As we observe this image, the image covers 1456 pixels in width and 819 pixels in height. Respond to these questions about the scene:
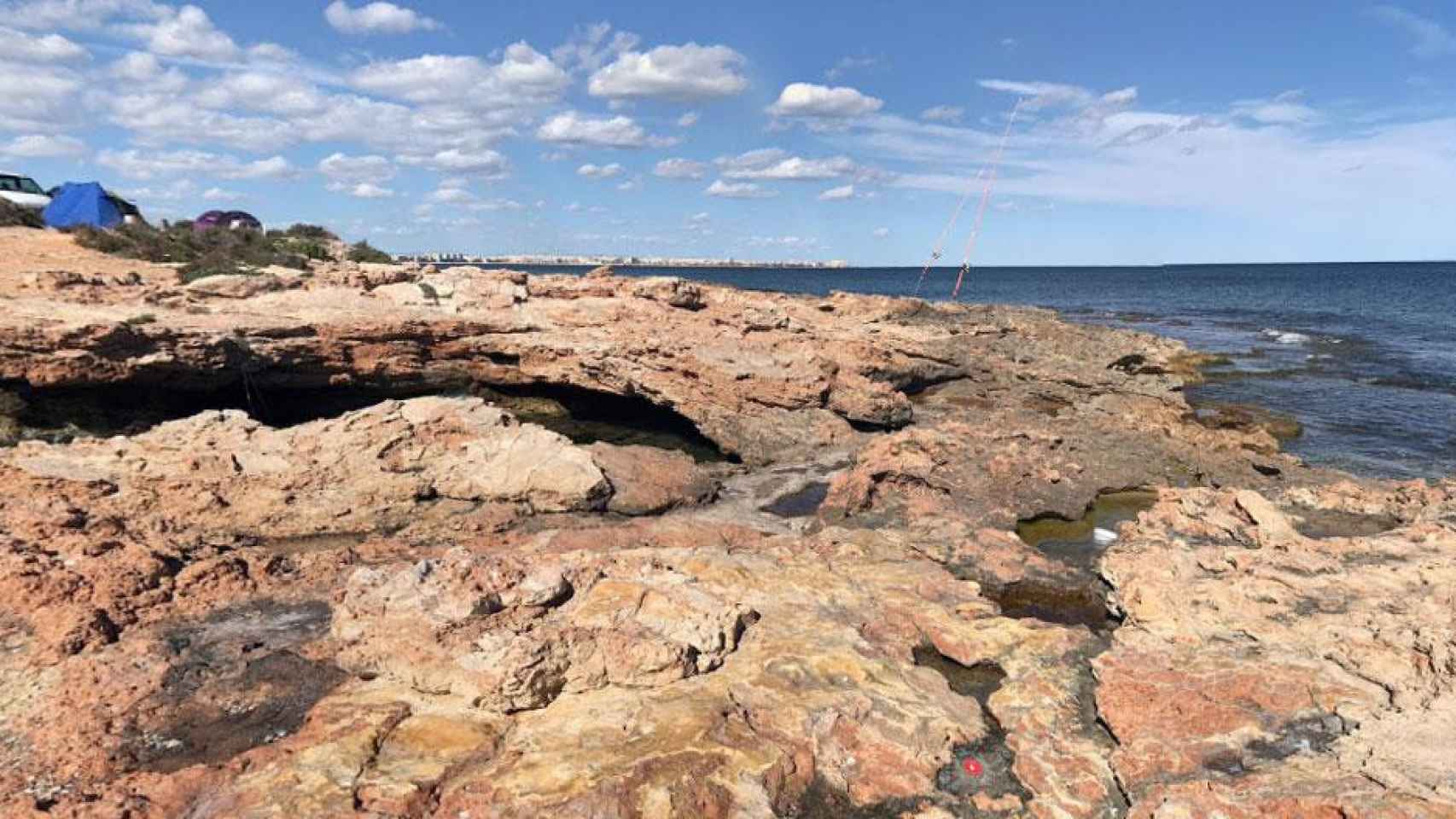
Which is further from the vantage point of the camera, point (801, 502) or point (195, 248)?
point (195, 248)

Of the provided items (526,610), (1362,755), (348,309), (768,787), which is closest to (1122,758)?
(1362,755)

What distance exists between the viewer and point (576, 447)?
1438cm

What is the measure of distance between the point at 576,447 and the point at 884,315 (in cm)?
2269

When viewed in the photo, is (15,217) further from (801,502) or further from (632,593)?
(632,593)

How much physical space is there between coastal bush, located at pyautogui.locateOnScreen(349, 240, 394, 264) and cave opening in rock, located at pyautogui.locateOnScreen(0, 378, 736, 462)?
1678 cm

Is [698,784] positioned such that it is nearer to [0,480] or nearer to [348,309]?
[0,480]

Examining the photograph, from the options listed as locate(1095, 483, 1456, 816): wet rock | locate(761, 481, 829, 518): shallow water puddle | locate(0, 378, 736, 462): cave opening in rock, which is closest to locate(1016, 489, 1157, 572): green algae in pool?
locate(1095, 483, 1456, 816): wet rock

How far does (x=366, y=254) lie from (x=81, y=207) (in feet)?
33.2

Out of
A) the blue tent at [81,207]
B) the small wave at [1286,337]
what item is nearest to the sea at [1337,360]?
the small wave at [1286,337]

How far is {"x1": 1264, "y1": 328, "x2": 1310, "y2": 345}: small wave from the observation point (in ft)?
149

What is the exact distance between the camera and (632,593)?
859cm

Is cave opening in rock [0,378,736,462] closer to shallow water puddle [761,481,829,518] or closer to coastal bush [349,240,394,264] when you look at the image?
shallow water puddle [761,481,829,518]

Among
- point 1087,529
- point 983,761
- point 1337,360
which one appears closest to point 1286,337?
point 1337,360

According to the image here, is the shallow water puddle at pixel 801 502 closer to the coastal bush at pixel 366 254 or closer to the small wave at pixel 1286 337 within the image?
the coastal bush at pixel 366 254
